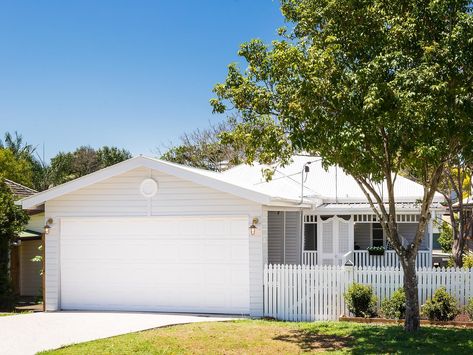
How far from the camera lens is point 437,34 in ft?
33.7

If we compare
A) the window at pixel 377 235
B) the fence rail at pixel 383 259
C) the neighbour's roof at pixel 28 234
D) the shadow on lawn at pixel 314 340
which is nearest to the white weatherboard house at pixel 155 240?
the shadow on lawn at pixel 314 340

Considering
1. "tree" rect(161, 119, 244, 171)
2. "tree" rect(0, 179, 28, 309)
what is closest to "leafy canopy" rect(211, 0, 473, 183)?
"tree" rect(0, 179, 28, 309)

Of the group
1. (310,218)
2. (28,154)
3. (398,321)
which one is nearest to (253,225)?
(398,321)

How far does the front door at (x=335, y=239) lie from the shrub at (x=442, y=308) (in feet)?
20.9

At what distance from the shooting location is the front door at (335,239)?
785 inches

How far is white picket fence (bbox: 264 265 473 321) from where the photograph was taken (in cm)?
1412

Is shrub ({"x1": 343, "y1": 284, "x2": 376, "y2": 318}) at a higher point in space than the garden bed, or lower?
higher

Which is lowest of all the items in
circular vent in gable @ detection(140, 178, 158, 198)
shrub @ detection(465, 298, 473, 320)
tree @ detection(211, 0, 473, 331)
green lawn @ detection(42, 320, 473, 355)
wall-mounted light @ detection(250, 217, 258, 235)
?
green lawn @ detection(42, 320, 473, 355)

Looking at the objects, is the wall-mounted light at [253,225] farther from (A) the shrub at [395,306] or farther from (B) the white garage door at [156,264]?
(A) the shrub at [395,306]

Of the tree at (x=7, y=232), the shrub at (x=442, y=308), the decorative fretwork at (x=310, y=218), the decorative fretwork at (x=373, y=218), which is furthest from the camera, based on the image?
the decorative fretwork at (x=310, y=218)

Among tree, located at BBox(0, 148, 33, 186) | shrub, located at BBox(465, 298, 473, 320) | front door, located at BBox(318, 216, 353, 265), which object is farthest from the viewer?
tree, located at BBox(0, 148, 33, 186)

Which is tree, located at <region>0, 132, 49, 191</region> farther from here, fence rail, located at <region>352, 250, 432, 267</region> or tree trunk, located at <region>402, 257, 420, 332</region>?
tree trunk, located at <region>402, 257, 420, 332</region>

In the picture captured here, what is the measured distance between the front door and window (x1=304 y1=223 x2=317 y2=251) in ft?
4.06

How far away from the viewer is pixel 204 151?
40.0 m
